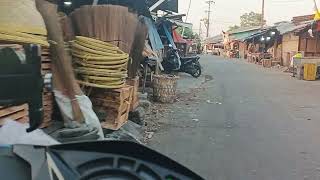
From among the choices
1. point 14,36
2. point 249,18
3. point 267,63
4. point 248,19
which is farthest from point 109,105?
point 249,18

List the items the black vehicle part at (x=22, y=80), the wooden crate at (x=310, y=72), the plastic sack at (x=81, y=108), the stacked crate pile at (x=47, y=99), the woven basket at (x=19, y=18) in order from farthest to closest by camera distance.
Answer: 1. the wooden crate at (x=310, y=72)
2. the plastic sack at (x=81, y=108)
3. the stacked crate pile at (x=47, y=99)
4. the woven basket at (x=19, y=18)
5. the black vehicle part at (x=22, y=80)

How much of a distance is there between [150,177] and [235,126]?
777cm

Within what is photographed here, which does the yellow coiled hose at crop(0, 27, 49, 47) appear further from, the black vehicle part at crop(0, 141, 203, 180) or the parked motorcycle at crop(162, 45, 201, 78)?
the parked motorcycle at crop(162, 45, 201, 78)

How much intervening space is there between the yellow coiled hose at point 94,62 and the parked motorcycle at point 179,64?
15.6 m

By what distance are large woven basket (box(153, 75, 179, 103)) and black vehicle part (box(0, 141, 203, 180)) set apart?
10.6m

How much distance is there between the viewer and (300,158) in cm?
723

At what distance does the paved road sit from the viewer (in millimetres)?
6477

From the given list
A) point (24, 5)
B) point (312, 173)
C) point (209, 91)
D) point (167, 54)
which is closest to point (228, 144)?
point (312, 173)

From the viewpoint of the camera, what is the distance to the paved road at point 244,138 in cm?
648

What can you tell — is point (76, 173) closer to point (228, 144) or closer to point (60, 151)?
point (60, 151)

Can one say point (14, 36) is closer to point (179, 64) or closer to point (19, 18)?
point (19, 18)

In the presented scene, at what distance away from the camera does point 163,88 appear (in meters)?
13.1

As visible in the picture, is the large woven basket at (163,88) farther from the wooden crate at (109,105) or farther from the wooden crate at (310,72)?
the wooden crate at (310,72)

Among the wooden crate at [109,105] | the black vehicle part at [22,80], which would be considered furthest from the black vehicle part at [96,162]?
the wooden crate at [109,105]
